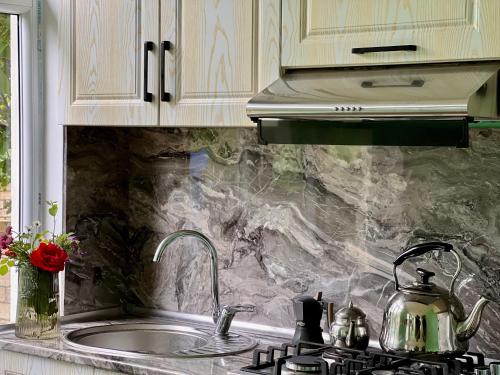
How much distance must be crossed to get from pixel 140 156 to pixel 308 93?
119 cm

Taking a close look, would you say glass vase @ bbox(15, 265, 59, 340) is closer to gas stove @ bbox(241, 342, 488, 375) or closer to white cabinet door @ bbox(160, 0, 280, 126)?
white cabinet door @ bbox(160, 0, 280, 126)

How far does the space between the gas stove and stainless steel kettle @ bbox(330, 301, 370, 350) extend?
0.04 metres

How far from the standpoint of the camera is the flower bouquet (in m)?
3.10

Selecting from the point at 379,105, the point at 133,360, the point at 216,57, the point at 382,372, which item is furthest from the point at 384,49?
the point at 133,360

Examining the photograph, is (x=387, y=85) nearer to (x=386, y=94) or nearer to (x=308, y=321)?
(x=386, y=94)

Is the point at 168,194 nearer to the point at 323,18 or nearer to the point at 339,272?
the point at 339,272

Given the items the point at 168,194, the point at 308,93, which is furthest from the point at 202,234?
the point at 308,93

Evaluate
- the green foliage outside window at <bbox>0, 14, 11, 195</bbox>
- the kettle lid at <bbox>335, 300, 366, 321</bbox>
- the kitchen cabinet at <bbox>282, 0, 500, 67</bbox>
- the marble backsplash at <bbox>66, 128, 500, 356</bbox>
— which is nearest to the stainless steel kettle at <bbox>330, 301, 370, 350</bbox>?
the kettle lid at <bbox>335, 300, 366, 321</bbox>

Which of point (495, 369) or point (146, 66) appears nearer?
point (495, 369)

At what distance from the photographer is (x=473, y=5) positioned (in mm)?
2375

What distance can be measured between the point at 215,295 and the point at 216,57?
0.81m

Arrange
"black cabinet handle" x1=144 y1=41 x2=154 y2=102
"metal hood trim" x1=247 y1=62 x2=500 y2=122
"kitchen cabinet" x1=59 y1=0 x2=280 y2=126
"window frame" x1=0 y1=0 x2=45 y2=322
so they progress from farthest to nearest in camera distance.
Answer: "window frame" x1=0 y1=0 x2=45 y2=322, "black cabinet handle" x1=144 y1=41 x2=154 y2=102, "kitchen cabinet" x1=59 y1=0 x2=280 y2=126, "metal hood trim" x1=247 y1=62 x2=500 y2=122

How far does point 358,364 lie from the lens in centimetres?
256

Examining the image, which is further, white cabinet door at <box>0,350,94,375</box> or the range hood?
white cabinet door at <box>0,350,94,375</box>
